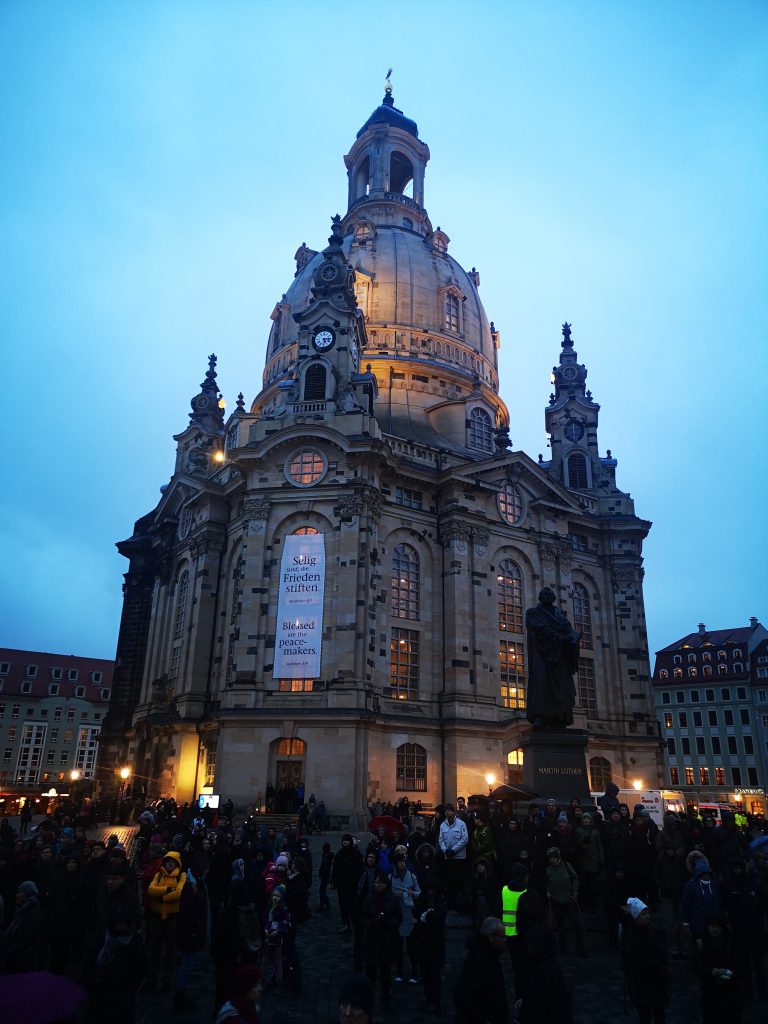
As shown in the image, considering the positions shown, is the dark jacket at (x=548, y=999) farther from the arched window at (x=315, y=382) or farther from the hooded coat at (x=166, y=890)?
the arched window at (x=315, y=382)

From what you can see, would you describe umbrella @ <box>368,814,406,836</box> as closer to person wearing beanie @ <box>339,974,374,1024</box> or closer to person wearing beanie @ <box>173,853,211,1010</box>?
person wearing beanie @ <box>173,853,211,1010</box>

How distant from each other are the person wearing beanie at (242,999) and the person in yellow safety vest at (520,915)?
14.6ft

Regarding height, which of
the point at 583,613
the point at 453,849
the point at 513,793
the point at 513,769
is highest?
the point at 583,613

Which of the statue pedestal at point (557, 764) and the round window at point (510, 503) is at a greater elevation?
the round window at point (510, 503)

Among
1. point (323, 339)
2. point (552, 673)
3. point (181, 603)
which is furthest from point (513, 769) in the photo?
point (323, 339)

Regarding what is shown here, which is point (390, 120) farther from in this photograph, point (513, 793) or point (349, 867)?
point (349, 867)

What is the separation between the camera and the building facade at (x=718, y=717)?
227ft

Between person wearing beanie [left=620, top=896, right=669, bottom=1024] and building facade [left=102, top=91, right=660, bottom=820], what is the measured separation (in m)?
28.9

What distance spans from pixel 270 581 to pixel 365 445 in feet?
29.6

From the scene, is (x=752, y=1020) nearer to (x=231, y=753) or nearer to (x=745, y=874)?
(x=745, y=874)

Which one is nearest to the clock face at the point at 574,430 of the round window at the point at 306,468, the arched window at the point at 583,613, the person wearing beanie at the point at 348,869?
the arched window at the point at 583,613

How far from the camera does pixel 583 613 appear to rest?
5278 centimetres

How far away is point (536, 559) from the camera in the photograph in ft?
164

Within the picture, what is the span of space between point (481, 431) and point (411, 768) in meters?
24.7
